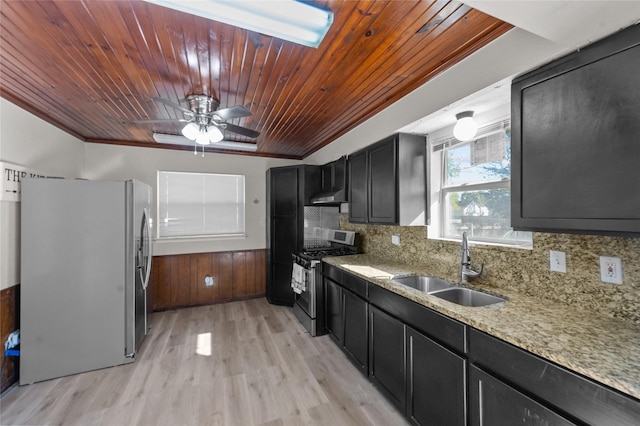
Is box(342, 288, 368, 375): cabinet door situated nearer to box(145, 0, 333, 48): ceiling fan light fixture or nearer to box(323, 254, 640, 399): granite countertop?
box(323, 254, 640, 399): granite countertop

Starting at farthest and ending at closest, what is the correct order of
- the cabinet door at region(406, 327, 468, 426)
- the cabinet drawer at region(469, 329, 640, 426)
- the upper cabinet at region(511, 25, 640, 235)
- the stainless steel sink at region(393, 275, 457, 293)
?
the stainless steel sink at region(393, 275, 457, 293), the cabinet door at region(406, 327, 468, 426), the upper cabinet at region(511, 25, 640, 235), the cabinet drawer at region(469, 329, 640, 426)

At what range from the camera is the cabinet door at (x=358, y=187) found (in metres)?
2.90

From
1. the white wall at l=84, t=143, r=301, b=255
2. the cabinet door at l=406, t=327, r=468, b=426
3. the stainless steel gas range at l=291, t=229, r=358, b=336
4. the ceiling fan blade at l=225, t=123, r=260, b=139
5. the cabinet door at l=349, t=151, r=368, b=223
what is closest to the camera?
the cabinet door at l=406, t=327, r=468, b=426

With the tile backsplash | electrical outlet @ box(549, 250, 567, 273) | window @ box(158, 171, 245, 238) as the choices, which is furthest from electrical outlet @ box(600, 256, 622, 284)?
window @ box(158, 171, 245, 238)

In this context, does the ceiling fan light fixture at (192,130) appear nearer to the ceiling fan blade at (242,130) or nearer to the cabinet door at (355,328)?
the ceiling fan blade at (242,130)

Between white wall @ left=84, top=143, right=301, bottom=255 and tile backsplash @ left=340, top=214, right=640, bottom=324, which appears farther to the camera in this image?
white wall @ left=84, top=143, right=301, bottom=255

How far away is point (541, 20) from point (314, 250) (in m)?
3.12

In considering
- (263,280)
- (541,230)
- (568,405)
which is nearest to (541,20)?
(541,230)

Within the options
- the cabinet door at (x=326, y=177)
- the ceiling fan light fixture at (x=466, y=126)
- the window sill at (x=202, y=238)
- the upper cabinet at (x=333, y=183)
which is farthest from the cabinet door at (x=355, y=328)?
the window sill at (x=202, y=238)

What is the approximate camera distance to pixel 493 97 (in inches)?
66.3

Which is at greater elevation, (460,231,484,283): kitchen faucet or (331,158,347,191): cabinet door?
(331,158,347,191): cabinet door

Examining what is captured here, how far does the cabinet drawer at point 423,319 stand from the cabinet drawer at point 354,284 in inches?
5.3

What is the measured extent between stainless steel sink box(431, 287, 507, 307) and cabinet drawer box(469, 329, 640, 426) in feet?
1.90

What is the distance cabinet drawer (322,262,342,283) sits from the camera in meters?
2.70
